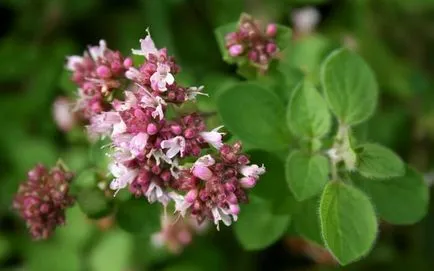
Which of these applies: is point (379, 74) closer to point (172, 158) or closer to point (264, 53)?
point (264, 53)

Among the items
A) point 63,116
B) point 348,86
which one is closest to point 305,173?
point 348,86

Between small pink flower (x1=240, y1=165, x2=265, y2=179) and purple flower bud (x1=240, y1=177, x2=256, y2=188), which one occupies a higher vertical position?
small pink flower (x1=240, y1=165, x2=265, y2=179)

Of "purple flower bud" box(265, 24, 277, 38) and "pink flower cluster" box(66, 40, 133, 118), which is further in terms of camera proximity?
"purple flower bud" box(265, 24, 277, 38)

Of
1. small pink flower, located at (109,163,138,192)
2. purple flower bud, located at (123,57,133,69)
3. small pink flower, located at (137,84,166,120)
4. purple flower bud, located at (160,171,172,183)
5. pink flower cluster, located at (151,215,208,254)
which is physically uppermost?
small pink flower, located at (137,84,166,120)

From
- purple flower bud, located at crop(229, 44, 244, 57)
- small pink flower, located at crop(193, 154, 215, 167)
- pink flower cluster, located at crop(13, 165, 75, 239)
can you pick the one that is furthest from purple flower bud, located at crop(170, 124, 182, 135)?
pink flower cluster, located at crop(13, 165, 75, 239)

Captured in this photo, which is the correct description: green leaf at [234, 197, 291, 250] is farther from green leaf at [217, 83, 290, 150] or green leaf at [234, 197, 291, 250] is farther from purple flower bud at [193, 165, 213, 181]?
purple flower bud at [193, 165, 213, 181]

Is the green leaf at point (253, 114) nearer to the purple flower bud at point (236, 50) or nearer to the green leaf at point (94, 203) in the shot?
the purple flower bud at point (236, 50)

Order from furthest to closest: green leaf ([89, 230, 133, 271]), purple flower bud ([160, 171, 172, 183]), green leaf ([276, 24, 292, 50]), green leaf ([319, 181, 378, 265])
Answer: green leaf ([89, 230, 133, 271]) → green leaf ([276, 24, 292, 50]) → green leaf ([319, 181, 378, 265]) → purple flower bud ([160, 171, 172, 183])
